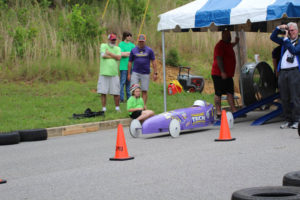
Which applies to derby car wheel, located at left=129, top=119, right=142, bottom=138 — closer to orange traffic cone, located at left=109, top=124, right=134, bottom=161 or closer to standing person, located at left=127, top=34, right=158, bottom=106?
orange traffic cone, located at left=109, top=124, right=134, bottom=161

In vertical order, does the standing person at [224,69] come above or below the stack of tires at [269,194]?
above

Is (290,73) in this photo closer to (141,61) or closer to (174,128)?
(174,128)

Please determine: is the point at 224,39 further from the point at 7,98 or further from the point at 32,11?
the point at 32,11

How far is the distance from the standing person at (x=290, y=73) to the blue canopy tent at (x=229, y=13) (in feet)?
1.14

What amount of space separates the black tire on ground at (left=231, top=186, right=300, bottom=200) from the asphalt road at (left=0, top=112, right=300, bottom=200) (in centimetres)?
101

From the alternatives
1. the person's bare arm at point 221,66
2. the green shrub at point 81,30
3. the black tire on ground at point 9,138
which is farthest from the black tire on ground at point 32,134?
the green shrub at point 81,30

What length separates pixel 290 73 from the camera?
11.6 meters

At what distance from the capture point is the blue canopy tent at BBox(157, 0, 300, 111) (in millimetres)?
11781

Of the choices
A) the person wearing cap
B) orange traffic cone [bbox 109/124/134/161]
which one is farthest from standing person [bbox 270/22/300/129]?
orange traffic cone [bbox 109/124/134/161]

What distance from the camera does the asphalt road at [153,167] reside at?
6.25m

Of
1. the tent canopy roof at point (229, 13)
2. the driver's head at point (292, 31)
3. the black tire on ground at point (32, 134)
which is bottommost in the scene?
the black tire on ground at point (32, 134)

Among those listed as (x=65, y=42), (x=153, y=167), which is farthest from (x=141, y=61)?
(x=65, y=42)

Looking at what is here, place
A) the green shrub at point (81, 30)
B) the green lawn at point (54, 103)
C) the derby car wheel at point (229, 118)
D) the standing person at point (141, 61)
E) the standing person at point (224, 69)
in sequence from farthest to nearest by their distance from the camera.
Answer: the green shrub at point (81, 30)
the standing person at point (141, 61)
the standing person at point (224, 69)
the green lawn at point (54, 103)
the derby car wheel at point (229, 118)

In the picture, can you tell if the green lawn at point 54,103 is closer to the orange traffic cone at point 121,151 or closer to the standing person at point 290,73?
the standing person at point 290,73
